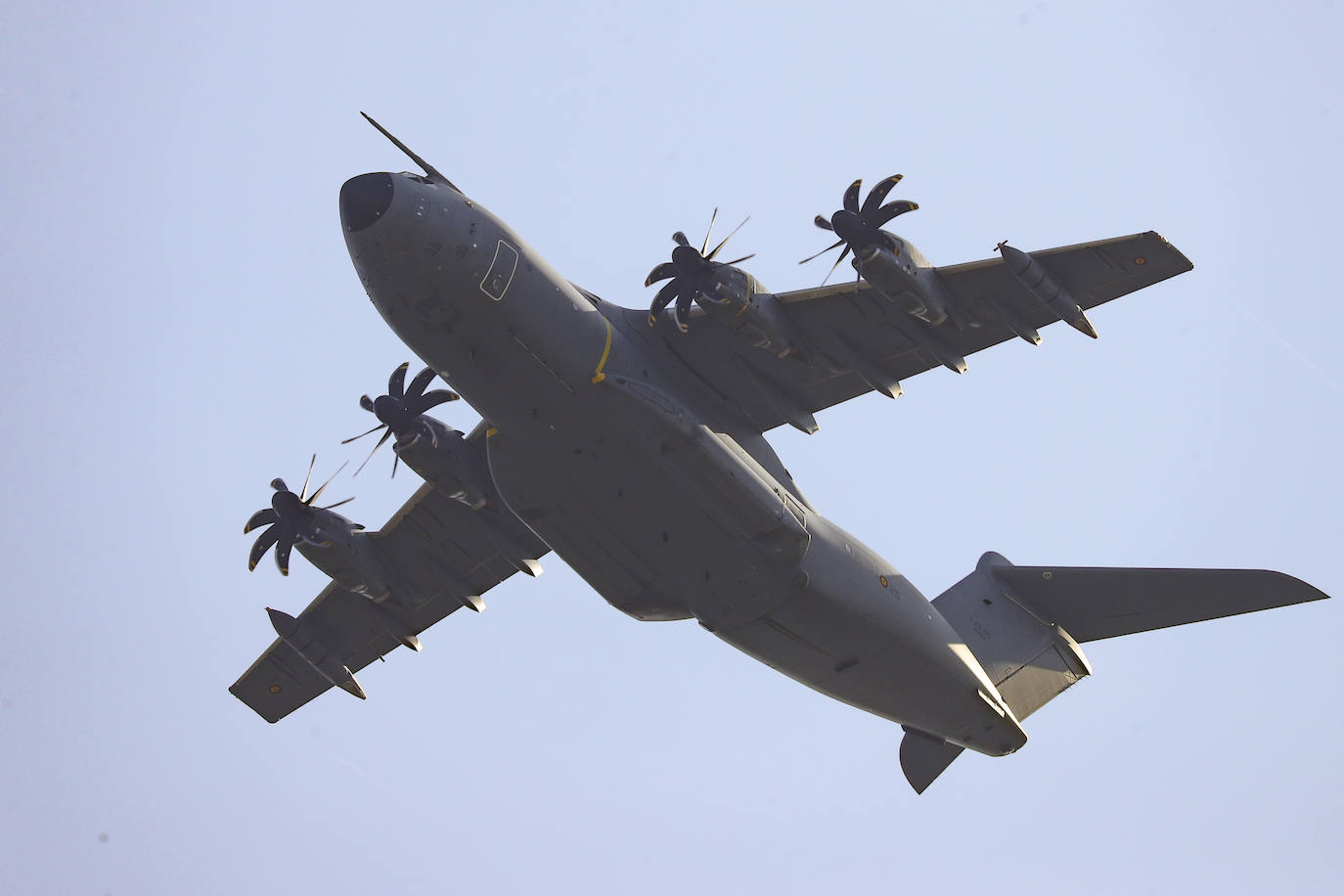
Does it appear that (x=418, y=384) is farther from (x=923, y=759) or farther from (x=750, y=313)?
(x=923, y=759)

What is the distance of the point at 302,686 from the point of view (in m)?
28.6

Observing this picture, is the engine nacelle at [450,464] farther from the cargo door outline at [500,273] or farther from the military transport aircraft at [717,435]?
the cargo door outline at [500,273]

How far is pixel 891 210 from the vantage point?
20625 mm

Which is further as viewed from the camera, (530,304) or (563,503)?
(563,503)

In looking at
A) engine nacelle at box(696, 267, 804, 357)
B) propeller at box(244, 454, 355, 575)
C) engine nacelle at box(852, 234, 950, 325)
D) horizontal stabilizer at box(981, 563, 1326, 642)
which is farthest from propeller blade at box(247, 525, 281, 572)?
horizontal stabilizer at box(981, 563, 1326, 642)

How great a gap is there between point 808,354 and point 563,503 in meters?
4.46

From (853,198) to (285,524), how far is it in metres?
11.4

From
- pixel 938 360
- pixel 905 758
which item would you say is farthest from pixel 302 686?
pixel 938 360

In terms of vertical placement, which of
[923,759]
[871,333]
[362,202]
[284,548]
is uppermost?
[871,333]

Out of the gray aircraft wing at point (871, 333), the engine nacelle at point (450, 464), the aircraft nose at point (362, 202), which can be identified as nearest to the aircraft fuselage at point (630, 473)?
the aircraft nose at point (362, 202)

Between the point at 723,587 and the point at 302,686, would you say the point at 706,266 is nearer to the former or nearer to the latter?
the point at 723,587

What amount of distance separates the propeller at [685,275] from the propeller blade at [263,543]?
8422 mm

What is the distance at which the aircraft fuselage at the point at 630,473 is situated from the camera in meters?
19.9

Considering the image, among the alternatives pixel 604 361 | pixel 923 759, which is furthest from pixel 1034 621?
pixel 604 361
